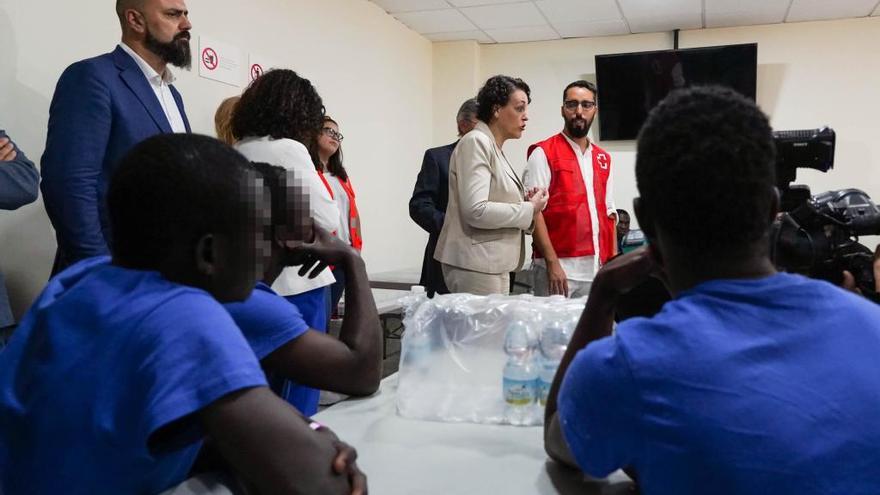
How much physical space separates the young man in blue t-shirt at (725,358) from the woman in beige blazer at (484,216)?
1614 millimetres

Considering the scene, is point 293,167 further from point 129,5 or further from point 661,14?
point 661,14

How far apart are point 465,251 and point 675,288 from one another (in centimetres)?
166

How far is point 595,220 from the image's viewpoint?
2.92 metres

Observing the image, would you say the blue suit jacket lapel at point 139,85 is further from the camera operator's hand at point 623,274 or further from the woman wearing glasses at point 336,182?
the camera operator's hand at point 623,274

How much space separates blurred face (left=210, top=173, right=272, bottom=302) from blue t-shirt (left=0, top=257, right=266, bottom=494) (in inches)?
2.5

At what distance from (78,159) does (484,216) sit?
49.3 inches

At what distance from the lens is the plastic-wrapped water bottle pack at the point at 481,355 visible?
1.18m

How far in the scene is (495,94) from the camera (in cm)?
248

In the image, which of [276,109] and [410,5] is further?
[410,5]

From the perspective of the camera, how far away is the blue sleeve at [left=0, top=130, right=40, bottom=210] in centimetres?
178

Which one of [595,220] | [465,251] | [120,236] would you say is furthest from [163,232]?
[595,220]

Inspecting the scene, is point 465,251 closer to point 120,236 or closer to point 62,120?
point 62,120

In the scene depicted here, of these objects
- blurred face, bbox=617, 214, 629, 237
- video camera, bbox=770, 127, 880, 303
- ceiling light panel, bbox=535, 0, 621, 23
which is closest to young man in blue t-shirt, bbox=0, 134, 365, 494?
video camera, bbox=770, 127, 880, 303

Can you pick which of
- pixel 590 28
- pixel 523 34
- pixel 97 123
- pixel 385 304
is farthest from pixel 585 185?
pixel 523 34
